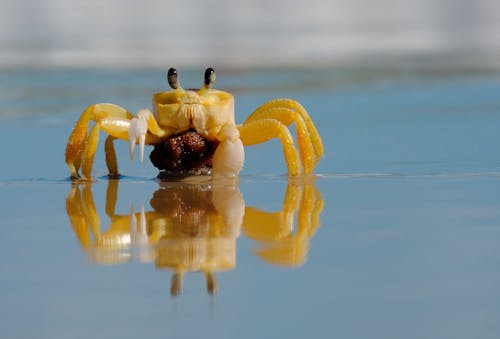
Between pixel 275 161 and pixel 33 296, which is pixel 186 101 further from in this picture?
pixel 33 296

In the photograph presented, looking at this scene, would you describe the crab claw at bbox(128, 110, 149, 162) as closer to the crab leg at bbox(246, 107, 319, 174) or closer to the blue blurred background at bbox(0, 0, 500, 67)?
the crab leg at bbox(246, 107, 319, 174)

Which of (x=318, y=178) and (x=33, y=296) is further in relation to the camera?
(x=318, y=178)

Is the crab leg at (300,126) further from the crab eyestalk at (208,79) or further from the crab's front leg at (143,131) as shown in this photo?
the crab's front leg at (143,131)

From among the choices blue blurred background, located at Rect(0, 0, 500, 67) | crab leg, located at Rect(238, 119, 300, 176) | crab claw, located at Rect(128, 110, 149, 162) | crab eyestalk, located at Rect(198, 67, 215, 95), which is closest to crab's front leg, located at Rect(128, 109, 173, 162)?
crab claw, located at Rect(128, 110, 149, 162)

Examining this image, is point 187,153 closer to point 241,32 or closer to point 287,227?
point 287,227

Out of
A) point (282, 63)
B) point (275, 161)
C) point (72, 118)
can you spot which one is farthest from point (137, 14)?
point (275, 161)

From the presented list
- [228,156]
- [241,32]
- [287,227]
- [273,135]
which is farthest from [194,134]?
[241,32]
